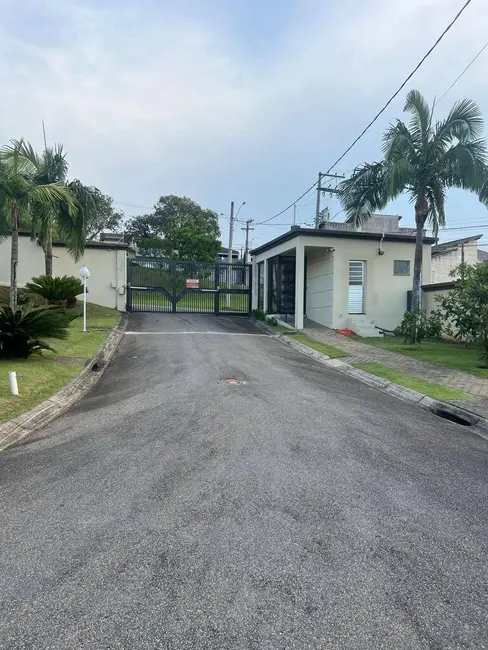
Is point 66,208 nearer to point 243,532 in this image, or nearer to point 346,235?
point 346,235

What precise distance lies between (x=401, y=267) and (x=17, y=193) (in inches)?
573

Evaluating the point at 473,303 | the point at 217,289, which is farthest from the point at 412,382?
the point at 217,289

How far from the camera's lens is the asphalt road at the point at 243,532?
2.47 metres

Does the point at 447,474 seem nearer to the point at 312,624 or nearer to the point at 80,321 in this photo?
the point at 312,624

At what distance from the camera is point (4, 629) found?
2412 mm

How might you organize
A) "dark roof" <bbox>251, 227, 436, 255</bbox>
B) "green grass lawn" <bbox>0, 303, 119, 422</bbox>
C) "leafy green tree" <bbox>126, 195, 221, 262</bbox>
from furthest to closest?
"leafy green tree" <bbox>126, 195, 221, 262</bbox>
"dark roof" <bbox>251, 227, 436, 255</bbox>
"green grass lawn" <bbox>0, 303, 119, 422</bbox>

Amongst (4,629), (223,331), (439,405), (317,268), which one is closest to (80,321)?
(223,331)

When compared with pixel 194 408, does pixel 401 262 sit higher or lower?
higher

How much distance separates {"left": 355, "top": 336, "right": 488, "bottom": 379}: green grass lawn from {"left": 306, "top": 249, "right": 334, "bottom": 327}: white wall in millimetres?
2545

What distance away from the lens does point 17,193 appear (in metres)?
12.4

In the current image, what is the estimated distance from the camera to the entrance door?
19.4 metres

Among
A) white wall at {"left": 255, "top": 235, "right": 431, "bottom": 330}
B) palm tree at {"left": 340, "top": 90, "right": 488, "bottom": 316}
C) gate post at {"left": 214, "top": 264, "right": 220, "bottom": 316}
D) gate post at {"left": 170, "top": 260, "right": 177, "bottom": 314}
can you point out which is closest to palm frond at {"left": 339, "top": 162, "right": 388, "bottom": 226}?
palm tree at {"left": 340, "top": 90, "right": 488, "bottom": 316}

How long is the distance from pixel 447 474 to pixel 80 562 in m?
3.61

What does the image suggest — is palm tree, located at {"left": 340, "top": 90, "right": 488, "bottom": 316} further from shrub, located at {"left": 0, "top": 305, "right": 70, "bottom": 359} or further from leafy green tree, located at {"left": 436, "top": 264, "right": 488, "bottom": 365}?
shrub, located at {"left": 0, "top": 305, "right": 70, "bottom": 359}
